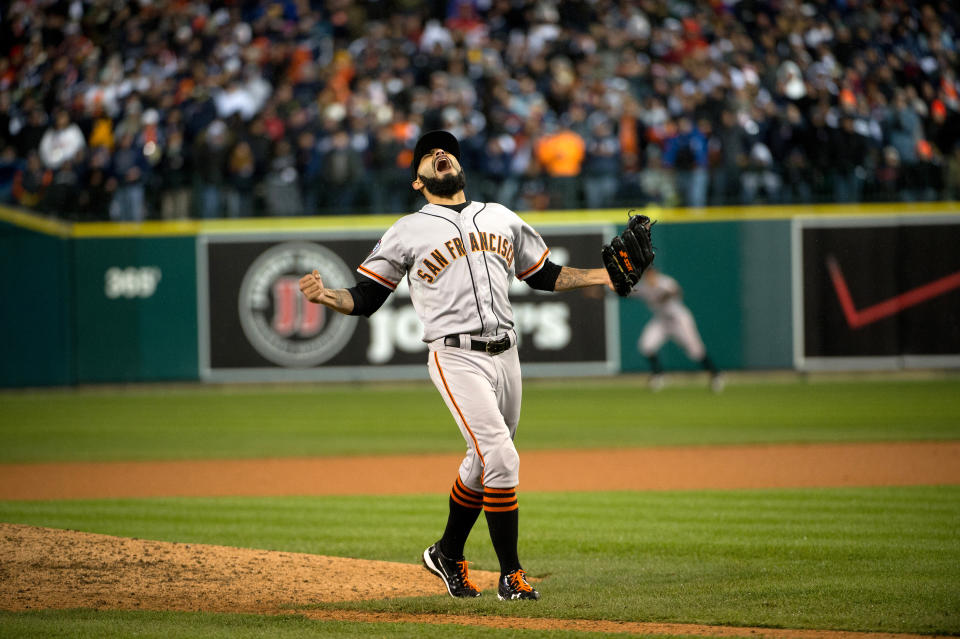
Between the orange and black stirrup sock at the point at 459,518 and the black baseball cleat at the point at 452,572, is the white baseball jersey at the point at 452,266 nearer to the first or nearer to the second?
the orange and black stirrup sock at the point at 459,518

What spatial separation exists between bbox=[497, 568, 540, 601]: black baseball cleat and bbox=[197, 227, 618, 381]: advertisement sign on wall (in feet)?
38.9

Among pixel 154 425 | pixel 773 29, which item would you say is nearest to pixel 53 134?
pixel 154 425

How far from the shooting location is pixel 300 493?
882cm

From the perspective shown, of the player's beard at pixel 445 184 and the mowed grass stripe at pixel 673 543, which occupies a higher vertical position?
the player's beard at pixel 445 184

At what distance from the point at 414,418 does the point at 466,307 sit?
8.72 metres

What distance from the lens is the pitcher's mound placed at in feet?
16.4

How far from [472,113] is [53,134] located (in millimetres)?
5856

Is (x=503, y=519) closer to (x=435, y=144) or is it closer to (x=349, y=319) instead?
(x=435, y=144)

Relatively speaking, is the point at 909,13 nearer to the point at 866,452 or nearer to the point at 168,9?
the point at 866,452

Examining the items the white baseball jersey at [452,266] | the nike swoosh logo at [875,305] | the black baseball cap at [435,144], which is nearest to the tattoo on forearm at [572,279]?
the white baseball jersey at [452,266]

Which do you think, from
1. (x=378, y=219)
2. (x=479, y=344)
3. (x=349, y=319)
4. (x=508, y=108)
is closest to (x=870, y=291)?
(x=508, y=108)

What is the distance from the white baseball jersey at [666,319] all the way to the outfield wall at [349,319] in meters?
0.85

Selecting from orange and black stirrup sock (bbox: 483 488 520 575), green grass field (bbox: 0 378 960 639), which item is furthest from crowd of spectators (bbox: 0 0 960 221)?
orange and black stirrup sock (bbox: 483 488 520 575)

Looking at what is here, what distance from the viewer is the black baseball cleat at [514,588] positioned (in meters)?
4.88
